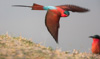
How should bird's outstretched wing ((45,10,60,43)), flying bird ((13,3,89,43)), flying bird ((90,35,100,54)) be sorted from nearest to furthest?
bird's outstretched wing ((45,10,60,43))
flying bird ((13,3,89,43))
flying bird ((90,35,100,54))

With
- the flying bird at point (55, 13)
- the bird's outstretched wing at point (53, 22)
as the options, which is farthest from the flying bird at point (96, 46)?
the bird's outstretched wing at point (53, 22)

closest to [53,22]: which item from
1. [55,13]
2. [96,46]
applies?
[55,13]

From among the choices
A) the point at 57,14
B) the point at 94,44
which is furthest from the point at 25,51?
the point at 94,44

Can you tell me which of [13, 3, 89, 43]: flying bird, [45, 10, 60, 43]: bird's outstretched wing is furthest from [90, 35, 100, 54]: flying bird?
[45, 10, 60, 43]: bird's outstretched wing

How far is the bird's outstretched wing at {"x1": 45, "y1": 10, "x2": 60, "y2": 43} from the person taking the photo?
7.26 m

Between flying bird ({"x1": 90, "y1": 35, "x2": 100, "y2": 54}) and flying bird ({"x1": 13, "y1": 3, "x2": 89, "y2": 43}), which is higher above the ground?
flying bird ({"x1": 13, "y1": 3, "x2": 89, "y2": 43})

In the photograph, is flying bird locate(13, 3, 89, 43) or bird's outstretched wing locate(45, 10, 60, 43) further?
flying bird locate(13, 3, 89, 43)

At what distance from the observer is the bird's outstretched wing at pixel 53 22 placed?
286 inches

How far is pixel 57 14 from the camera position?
7613mm

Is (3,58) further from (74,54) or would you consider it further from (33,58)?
(74,54)

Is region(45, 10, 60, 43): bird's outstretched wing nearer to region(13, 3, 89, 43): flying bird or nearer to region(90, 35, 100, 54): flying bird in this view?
region(13, 3, 89, 43): flying bird

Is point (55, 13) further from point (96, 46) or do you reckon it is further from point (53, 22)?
point (96, 46)

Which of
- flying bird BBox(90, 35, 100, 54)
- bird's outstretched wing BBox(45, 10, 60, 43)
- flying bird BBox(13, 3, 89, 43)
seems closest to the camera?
bird's outstretched wing BBox(45, 10, 60, 43)

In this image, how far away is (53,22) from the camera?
7.56 meters
